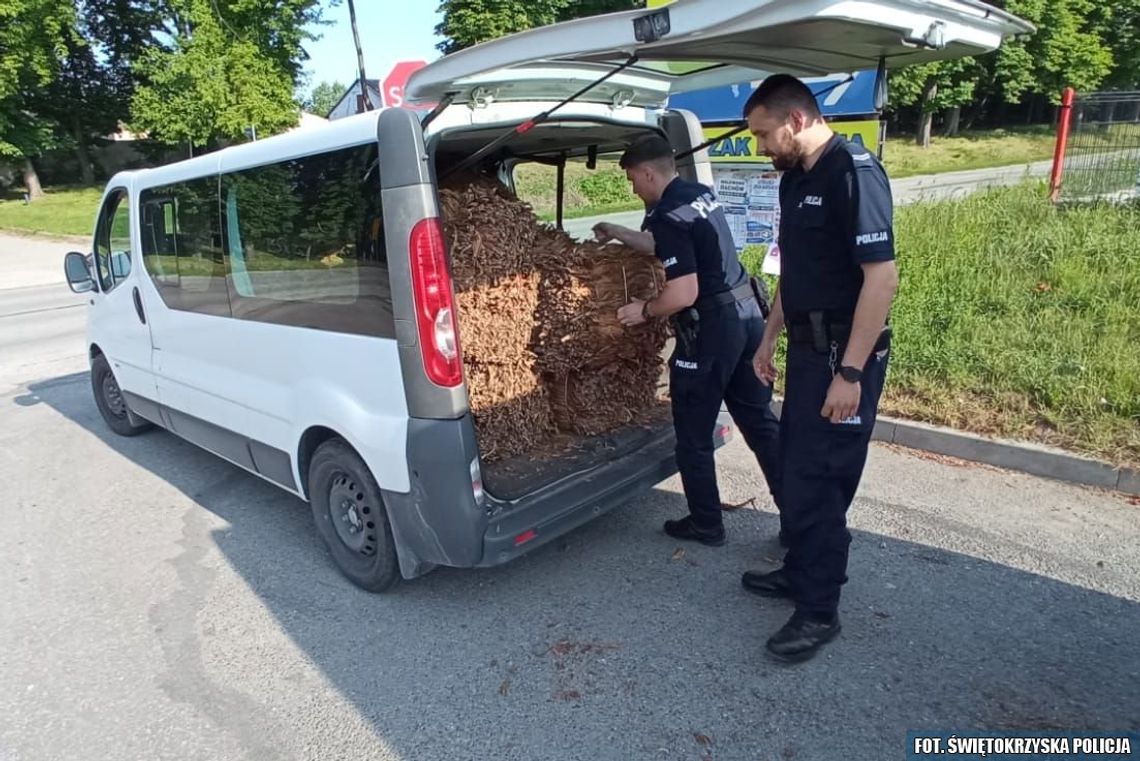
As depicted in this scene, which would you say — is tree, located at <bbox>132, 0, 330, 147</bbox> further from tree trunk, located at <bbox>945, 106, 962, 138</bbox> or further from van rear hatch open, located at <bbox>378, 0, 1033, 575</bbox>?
tree trunk, located at <bbox>945, 106, 962, 138</bbox>

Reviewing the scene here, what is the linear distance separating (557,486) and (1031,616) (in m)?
2.02

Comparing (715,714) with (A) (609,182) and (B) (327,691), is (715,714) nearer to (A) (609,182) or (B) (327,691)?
(B) (327,691)

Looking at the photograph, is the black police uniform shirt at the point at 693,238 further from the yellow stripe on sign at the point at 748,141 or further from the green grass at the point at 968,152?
the green grass at the point at 968,152

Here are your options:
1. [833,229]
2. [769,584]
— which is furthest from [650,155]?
[769,584]

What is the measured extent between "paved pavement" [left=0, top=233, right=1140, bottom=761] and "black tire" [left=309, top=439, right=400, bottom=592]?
0.13 m

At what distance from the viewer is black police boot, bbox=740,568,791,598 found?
3.26 meters

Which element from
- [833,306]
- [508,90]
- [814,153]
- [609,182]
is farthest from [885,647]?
[609,182]

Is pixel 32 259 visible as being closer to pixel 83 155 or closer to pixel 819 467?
pixel 83 155

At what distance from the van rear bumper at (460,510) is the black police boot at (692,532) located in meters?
0.60

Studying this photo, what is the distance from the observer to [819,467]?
2.82 m

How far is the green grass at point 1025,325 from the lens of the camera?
14.6ft

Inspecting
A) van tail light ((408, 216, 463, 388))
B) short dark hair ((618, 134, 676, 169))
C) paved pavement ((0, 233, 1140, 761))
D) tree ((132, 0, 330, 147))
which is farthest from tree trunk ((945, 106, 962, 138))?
van tail light ((408, 216, 463, 388))

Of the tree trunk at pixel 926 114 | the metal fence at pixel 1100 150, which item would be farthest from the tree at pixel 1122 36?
the metal fence at pixel 1100 150

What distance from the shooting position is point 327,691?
9.35 ft
